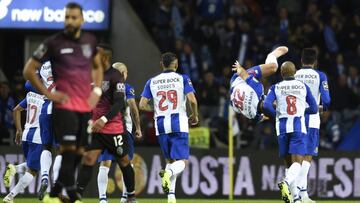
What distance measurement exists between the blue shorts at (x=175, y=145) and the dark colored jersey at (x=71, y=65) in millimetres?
3439

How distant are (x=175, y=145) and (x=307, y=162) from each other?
2166 mm

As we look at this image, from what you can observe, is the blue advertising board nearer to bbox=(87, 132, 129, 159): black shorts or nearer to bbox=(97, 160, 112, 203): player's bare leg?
bbox=(97, 160, 112, 203): player's bare leg

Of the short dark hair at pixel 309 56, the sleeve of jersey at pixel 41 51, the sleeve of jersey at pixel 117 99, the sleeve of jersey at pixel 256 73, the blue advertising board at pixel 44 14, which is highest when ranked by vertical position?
the blue advertising board at pixel 44 14

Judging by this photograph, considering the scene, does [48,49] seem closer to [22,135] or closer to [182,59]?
[22,135]

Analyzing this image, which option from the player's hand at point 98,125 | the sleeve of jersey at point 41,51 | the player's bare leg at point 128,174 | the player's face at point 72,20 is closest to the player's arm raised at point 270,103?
the player's bare leg at point 128,174

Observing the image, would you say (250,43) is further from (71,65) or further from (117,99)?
(71,65)

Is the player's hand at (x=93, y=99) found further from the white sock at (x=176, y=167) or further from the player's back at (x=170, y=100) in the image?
the player's back at (x=170, y=100)

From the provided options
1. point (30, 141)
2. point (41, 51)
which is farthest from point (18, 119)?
point (41, 51)

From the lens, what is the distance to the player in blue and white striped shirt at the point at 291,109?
49.6 ft

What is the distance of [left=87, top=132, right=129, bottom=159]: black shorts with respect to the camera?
45.0ft

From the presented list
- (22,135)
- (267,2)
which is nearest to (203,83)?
(267,2)

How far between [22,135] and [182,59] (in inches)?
284

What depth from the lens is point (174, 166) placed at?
14.7 metres

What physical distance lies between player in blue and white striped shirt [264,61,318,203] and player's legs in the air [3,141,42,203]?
357 centimetres
